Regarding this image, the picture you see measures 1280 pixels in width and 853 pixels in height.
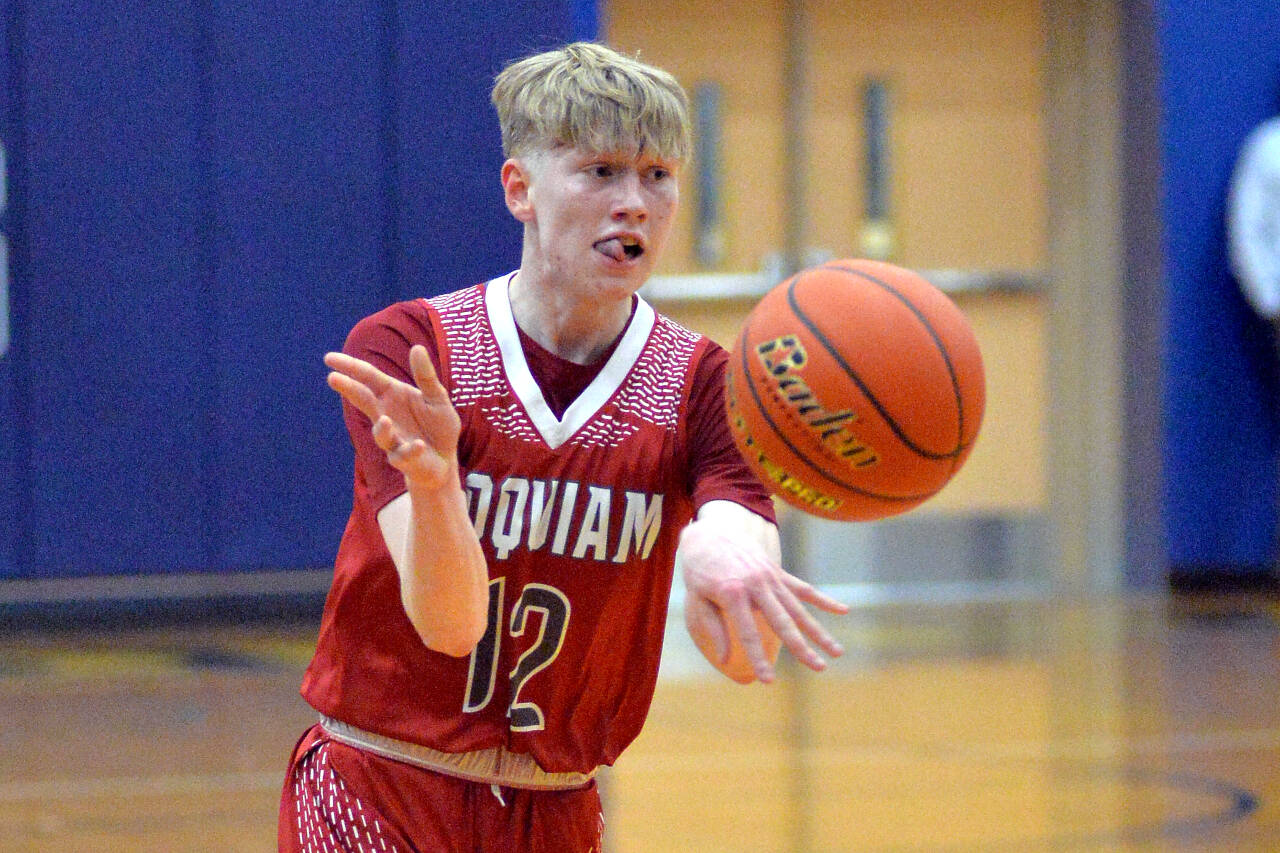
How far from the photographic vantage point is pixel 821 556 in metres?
8.68

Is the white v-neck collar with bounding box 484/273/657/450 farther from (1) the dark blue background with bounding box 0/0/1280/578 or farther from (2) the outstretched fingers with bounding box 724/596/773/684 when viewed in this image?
(1) the dark blue background with bounding box 0/0/1280/578

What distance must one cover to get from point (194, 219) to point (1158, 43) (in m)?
6.06

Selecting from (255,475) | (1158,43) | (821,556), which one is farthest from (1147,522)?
(255,475)

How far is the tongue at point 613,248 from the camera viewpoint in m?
2.03

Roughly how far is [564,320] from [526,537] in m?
0.31

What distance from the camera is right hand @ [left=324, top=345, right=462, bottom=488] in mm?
1727

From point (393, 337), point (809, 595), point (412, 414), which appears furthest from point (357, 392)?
point (809, 595)

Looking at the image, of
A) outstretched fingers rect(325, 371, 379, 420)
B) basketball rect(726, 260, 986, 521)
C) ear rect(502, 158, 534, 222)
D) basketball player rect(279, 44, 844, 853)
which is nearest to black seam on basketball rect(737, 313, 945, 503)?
basketball rect(726, 260, 986, 521)

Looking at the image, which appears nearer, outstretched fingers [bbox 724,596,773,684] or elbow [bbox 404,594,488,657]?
outstretched fingers [bbox 724,596,773,684]

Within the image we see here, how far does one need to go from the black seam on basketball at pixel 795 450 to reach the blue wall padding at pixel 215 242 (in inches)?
86.5

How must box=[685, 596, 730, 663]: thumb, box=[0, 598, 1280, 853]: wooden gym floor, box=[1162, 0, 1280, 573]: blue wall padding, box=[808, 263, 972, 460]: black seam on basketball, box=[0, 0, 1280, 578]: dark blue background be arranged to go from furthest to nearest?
1. box=[1162, 0, 1280, 573]: blue wall padding
2. box=[0, 0, 1280, 578]: dark blue background
3. box=[0, 598, 1280, 853]: wooden gym floor
4. box=[808, 263, 972, 460]: black seam on basketball
5. box=[685, 596, 730, 663]: thumb

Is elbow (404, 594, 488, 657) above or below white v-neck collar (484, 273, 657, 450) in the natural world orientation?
below

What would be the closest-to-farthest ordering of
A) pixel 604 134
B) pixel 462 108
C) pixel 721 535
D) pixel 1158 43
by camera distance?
pixel 721 535, pixel 604 134, pixel 462 108, pixel 1158 43

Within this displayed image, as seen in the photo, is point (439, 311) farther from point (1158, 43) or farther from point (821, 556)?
point (1158, 43)
